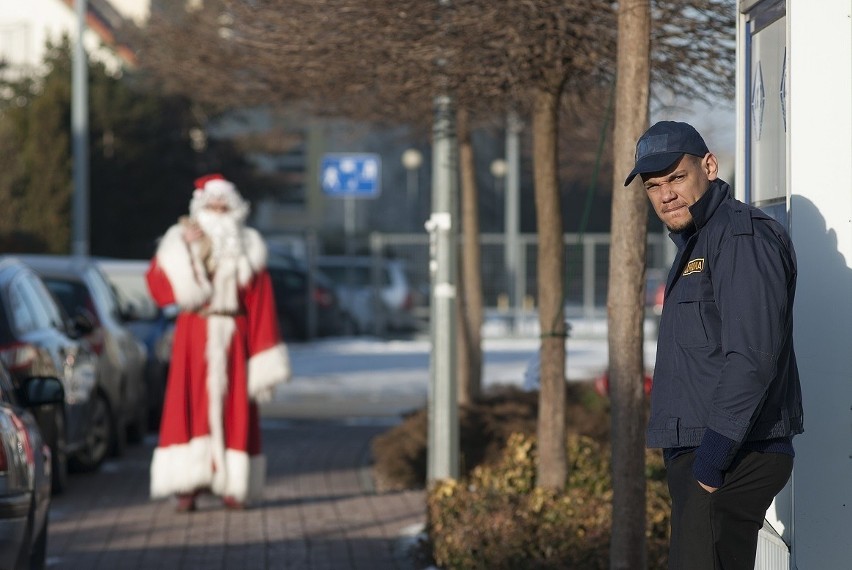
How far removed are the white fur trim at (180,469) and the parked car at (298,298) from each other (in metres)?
16.6

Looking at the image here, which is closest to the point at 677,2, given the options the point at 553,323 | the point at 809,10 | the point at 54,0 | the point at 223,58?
the point at 553,323

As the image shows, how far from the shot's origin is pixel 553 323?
8344 mm

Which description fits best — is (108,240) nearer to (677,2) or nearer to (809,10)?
(677,2)

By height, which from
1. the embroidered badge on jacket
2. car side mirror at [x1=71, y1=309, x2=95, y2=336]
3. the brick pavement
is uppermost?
the embroidered badge on jacket

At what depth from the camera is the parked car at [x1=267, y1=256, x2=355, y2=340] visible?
85.2 feet

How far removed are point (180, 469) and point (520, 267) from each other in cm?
1991

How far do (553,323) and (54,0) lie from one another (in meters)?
33.9

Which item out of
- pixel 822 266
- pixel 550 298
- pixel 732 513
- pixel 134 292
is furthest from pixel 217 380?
pixel 134 292

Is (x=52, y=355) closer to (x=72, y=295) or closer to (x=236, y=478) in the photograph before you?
(x=236, y=478)

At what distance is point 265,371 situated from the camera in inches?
369

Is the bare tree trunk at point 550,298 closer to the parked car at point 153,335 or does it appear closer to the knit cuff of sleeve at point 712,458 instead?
the knit cuff of sleeve at point 712,458

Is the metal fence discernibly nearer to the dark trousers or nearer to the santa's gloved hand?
the santa's gloved hand

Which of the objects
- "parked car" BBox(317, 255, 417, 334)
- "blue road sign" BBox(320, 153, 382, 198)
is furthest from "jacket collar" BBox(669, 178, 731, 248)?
"parked car" BBox(317, 255, 417, 334)

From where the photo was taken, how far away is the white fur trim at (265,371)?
9367 millimetres
